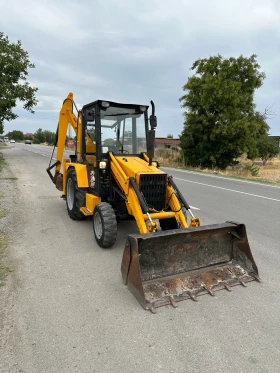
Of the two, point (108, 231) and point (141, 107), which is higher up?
point (141, 107)

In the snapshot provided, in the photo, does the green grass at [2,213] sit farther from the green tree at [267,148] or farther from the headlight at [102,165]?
the green tree at [267,148]

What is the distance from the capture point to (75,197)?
22.2ft

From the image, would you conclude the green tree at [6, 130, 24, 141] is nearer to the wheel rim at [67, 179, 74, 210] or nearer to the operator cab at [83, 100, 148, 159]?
the wheel rim at [67, 179, 74, 210]

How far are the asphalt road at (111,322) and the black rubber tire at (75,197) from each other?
50.1 inches

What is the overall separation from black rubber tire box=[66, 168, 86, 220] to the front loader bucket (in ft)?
9.29

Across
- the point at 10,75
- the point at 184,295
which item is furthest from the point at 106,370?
the point at 10,75

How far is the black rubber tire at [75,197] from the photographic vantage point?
6.46 meters

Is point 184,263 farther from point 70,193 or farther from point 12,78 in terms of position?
point 12,78

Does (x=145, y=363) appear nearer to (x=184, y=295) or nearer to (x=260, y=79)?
(x=184, y=295)

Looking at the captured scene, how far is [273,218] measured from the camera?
766 cm

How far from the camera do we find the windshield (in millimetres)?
6031

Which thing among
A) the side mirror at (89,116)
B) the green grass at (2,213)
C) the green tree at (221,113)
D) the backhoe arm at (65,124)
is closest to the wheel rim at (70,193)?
the backhoe arm at (65,124)

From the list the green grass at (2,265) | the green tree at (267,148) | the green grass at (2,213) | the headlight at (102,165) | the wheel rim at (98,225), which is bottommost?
the green grass at (2,265)

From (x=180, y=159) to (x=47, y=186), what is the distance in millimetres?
15300
